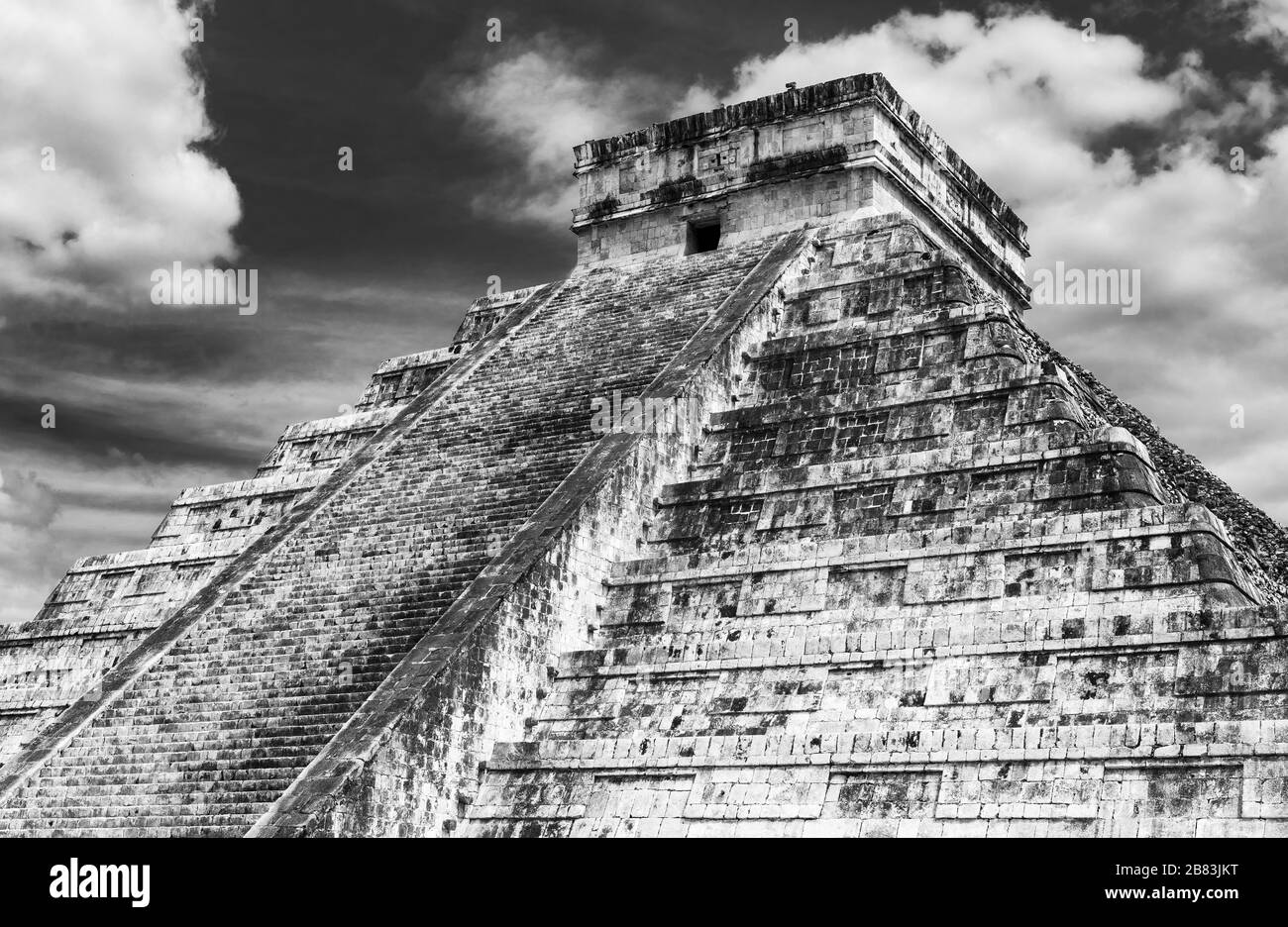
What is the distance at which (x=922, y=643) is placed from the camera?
12305mm

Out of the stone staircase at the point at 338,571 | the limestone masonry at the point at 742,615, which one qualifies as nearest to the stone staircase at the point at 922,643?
the limestone masonry at the point at 742,615

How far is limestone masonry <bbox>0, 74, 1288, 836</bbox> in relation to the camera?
37.0 feet

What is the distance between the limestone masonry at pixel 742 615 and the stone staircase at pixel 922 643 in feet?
0.08

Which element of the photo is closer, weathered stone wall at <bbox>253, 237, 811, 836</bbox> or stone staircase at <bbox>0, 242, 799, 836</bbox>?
weathered stone wall at <bbox>253, 237, 811, 836</bbox>

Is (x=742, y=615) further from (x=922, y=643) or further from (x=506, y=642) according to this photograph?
(x=506, y=642)

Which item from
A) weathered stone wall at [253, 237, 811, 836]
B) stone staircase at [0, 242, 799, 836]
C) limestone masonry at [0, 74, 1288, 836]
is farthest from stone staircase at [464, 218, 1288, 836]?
stone staircase at [0, 242, 799, 836]

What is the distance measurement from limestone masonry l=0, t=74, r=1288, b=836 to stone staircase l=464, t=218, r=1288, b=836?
0.03 metres

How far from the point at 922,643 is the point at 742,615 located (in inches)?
67.0

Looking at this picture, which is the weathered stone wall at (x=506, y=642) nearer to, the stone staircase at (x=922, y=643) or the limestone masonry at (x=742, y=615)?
the limestone masonry at (x=742, y=615)

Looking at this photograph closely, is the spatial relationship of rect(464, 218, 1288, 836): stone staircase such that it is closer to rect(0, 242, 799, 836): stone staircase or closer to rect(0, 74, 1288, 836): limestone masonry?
rect(0, 74, 1288, 836): limestone masonry

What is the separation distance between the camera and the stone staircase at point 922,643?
35.8 ft

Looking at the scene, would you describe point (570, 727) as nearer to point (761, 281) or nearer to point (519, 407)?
point (519, 407)

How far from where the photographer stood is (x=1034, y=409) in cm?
1381
